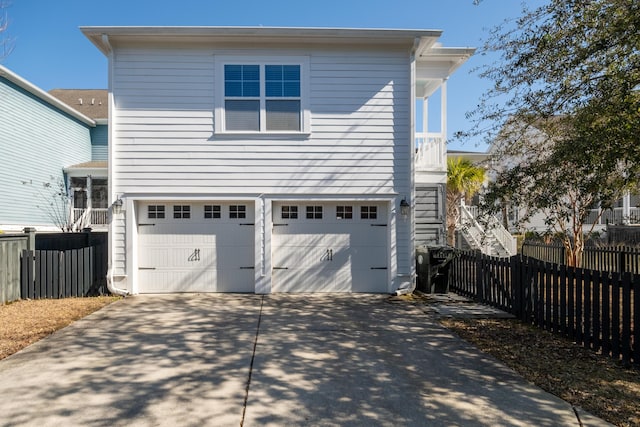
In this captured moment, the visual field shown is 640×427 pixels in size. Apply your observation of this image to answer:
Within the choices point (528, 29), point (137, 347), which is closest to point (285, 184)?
point (137, 347)

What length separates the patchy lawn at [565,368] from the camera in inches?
146

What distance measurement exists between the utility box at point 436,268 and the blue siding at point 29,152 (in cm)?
1473

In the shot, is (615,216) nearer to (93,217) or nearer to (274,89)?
(274,89)

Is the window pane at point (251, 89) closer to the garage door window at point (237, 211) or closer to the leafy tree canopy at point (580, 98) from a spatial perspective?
the garage door window at point (237, 211)

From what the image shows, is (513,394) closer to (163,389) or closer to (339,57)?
(163,389)

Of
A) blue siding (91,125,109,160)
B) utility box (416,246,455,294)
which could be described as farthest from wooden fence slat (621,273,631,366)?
blue siding (91,125,109,160)

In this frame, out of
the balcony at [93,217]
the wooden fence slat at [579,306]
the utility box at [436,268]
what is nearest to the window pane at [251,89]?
the utility box at [436,268]

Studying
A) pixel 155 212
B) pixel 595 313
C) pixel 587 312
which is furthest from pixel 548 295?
pixel 155 212

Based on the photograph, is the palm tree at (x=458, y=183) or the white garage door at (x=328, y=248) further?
Result: the palm tree at (x=458, y=183)

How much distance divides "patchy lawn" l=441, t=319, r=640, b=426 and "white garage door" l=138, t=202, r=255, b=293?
4.83m

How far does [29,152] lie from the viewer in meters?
15.6

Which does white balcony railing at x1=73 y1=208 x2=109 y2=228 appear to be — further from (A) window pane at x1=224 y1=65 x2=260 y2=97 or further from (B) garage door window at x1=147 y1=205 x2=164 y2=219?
(A) window pane at x1=224 y1=65 x2=260 y2=97

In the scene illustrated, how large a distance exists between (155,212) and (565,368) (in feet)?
26.8

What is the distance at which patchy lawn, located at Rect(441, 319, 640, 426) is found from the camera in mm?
3717
